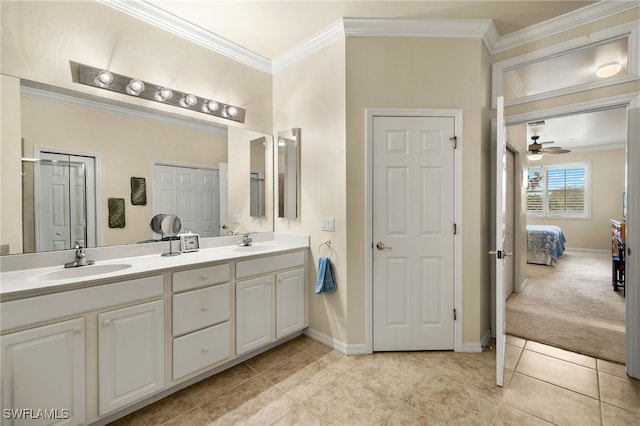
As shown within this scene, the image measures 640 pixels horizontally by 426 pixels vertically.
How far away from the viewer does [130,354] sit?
1.68 metres

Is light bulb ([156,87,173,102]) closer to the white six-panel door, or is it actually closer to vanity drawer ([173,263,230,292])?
vanity drawer ([173,263,230,292])

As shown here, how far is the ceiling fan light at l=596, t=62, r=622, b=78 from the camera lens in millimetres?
2230

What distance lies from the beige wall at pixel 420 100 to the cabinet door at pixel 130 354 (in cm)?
149

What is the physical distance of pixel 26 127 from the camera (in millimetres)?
1783

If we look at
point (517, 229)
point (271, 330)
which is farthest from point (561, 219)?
point (271, 330)

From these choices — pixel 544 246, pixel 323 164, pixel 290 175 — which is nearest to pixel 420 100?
pixel 323 164

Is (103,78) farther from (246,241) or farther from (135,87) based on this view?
(246,241)

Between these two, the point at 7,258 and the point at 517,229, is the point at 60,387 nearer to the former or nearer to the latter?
the point at 7,258

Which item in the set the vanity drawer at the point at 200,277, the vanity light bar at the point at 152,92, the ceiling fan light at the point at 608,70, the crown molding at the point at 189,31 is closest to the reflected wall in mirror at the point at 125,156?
the vanity light bar at the point at 152,92

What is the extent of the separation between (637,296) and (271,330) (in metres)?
2.81

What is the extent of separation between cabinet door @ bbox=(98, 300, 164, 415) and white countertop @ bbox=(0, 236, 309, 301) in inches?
8.4

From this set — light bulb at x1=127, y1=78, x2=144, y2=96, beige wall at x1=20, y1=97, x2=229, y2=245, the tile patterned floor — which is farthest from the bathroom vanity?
light bulb at x1=127, y1=78, x2=144, y2=96

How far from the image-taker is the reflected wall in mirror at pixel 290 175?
2.89m

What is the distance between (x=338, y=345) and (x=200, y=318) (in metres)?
1.24
